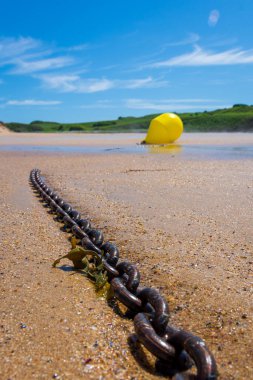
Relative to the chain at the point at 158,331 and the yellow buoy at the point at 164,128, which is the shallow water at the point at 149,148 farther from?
the chain at the point at 158,331

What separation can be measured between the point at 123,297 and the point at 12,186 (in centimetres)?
503

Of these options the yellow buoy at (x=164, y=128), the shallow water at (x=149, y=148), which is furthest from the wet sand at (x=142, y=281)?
the yellow buoy at (x=164, y=128)

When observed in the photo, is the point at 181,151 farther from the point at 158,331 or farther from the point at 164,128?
the point at 158,331

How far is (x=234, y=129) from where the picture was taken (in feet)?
213

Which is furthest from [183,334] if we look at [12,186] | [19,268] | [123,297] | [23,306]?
[12,186]

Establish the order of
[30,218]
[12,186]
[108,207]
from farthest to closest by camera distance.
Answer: [12,186] → [108,207] → [30,218]

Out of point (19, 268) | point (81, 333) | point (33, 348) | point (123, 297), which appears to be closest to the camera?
point (33, 348)

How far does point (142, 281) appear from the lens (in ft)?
8.00

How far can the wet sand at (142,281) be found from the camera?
5.26 ft

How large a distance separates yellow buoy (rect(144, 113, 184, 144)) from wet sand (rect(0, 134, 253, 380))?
15524 mm

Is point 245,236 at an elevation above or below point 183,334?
below

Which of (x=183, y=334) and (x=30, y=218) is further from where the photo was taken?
(x=30, y=218)

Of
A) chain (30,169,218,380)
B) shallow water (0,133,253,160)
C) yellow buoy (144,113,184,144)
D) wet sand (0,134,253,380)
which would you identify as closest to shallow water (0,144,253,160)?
shallow water (0,133,253,160)

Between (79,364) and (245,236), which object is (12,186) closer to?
(245,236)
